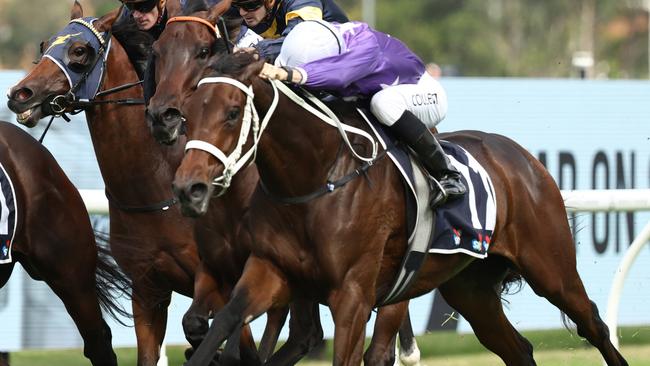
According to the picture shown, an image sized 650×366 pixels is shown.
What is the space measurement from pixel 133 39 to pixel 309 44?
1.11 m

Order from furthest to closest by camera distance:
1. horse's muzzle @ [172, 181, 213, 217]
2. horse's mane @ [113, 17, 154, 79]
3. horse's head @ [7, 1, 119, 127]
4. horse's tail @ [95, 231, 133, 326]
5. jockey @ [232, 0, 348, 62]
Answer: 1. horse's tail @ [95, 231, 133, 326]
2. horse's mane @ [113, 17, 154, 79]
3. horse's head @ [7, 1, 119, 127]
4. jockey @ [232, 0, 348, 62]
5. horse's muzzle @ [172, 181, 213, 217]

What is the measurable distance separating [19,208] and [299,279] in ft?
5.54

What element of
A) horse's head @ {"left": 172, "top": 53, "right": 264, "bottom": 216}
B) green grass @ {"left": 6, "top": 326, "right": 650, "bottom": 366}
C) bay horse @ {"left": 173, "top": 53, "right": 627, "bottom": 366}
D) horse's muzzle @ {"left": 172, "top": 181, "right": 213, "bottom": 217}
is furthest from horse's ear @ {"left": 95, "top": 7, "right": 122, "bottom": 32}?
green grass @ {"left": 6, "top": 326, "right": 650, "bottom": 366}

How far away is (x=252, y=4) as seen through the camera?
5.29m

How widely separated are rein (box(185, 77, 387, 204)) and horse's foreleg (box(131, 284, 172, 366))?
1.01m

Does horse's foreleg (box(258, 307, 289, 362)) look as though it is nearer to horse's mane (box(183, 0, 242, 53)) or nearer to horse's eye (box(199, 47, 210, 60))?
horse's mane (box(183, 0, 242, 53))

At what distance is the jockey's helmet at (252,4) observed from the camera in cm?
525

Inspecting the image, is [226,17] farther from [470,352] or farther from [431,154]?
[470,352]

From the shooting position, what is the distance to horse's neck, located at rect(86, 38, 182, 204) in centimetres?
550

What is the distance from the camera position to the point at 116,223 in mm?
5590

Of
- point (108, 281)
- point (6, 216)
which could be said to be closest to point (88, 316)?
point (108, 281)

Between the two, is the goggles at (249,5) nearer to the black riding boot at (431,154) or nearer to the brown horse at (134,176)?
the brown horse at (134,176)

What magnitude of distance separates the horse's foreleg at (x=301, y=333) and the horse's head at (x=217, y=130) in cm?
103

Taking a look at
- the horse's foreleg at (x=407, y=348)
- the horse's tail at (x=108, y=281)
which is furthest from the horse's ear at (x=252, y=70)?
the horse's foreleg at (x=407, y=348)
